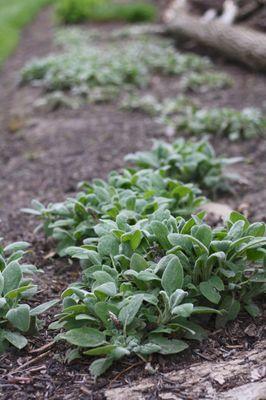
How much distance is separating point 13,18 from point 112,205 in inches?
426

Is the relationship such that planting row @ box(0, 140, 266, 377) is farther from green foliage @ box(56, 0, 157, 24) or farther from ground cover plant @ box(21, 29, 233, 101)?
green foliage @ box(56, 0, 157, 24)

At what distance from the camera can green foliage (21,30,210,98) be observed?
730cm

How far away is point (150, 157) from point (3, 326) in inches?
77.9

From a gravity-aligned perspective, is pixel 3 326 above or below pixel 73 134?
above

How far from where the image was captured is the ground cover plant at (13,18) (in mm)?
10773

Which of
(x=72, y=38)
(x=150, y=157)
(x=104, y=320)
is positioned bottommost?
(x=72, y=38)

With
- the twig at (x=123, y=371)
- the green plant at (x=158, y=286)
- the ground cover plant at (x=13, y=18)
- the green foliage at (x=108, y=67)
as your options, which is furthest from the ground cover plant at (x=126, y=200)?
the ground cover plant at (x=13, y=18)

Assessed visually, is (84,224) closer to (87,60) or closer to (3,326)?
(3,326)

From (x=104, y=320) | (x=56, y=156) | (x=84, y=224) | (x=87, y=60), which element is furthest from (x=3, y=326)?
(x=87, y=60)

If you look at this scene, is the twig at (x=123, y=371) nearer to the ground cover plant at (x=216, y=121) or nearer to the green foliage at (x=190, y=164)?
the green foliage at (x=190, y=164)

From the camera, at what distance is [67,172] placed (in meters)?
4.96

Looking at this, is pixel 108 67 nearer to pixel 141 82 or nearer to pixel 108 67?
pixel 108 67

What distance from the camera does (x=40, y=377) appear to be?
232cm

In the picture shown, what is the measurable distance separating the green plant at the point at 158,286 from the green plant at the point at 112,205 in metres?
0.38
